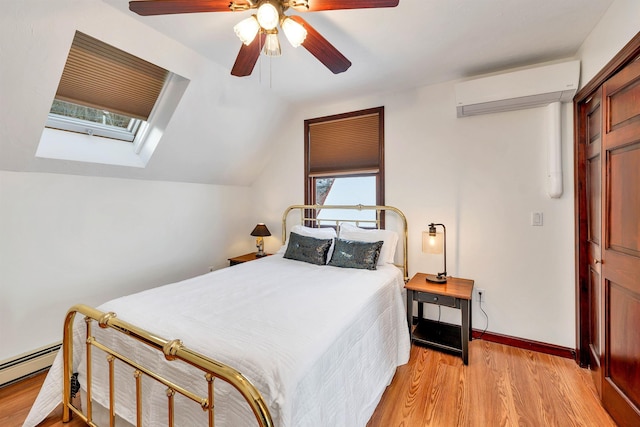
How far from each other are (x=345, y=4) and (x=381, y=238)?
1.98 metres

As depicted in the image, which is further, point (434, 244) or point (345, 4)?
point (434, 244)

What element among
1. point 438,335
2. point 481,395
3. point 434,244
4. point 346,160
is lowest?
point 481,395

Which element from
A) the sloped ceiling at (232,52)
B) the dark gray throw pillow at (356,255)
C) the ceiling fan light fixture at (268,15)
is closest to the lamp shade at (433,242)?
the dark gray throw pillow at (356,255)

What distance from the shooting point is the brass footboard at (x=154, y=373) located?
34.5 inches

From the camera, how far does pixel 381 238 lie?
9.18 feet

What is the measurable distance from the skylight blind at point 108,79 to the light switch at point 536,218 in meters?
3.41

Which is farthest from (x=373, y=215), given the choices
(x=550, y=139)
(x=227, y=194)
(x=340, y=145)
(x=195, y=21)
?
(x=195, y=21)

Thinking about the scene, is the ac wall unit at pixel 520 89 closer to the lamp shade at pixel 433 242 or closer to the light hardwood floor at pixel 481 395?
the lamp shade at pixel 433 242

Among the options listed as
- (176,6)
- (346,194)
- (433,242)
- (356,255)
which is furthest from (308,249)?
(176,6)

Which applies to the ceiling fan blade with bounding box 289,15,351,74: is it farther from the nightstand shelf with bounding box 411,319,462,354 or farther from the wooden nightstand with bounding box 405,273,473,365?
the nightstand shelf with bounding box 411,319,462,354

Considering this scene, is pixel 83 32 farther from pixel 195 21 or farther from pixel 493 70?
pixel 493 70

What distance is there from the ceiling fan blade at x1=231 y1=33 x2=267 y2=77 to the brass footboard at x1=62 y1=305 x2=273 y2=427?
155cm

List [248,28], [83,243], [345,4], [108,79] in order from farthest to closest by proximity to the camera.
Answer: [83,243] → [108,79] → [248,28] → [345,4]

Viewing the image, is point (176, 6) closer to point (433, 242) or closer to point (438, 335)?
point (433, 242)
